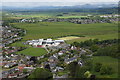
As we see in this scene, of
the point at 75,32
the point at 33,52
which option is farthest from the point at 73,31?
the point at 33,52

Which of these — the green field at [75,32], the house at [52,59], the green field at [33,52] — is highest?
the green field at [75,32]

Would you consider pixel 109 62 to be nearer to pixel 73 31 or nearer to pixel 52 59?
pixel 52 59

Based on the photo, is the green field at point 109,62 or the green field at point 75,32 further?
the green field at point 75,32

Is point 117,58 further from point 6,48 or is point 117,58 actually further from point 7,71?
point 6,48

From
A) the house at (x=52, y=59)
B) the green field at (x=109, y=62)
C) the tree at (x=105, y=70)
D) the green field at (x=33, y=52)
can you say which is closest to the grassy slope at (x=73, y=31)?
the green field at (x=33, y=52)

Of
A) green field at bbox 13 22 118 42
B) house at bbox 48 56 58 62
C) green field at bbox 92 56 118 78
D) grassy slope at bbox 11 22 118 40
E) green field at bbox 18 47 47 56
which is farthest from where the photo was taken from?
grassy slope at bbox 11 22 118 40

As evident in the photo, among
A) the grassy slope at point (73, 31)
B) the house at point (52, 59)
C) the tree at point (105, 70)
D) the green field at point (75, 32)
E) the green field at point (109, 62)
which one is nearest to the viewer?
the green field at point (109, 62)

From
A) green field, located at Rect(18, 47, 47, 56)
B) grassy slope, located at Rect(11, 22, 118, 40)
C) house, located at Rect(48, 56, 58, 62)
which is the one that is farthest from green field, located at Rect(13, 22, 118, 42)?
house, located at Rect(48, 56, 58, 62)

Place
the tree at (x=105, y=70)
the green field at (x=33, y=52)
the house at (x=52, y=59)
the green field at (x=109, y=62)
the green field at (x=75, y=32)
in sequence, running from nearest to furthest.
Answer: the green field at (x=109, y=62)
the tree at (x=105, y=70)
the house at (x=52, y=59)
the green field at (x=33, y=52)
the green field at (x=75, y=32)

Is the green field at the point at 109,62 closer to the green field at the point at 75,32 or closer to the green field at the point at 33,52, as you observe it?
the green field at the point at 33,52

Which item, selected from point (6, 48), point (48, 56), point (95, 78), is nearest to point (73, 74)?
point (95, 78)

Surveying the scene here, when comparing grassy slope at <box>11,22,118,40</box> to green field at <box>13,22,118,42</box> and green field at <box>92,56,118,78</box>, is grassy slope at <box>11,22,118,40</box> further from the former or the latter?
green field at <box>92,56,118,78</box>
